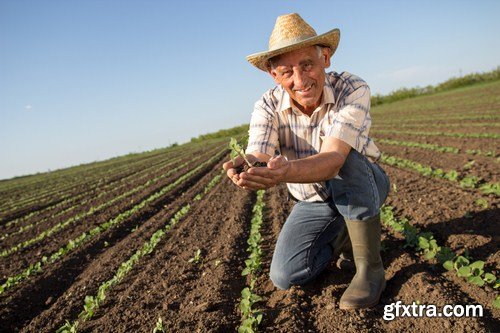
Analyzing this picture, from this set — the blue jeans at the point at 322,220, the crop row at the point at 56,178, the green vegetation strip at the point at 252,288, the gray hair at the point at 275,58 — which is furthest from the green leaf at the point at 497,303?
the crop row at the point at 56,178

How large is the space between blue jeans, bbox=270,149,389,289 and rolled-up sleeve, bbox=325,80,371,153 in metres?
0.12

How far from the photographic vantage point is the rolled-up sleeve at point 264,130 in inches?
115

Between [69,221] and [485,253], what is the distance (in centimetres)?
846

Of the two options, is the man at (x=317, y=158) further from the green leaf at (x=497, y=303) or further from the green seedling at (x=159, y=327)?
the green seedling at (x=159, y=327)

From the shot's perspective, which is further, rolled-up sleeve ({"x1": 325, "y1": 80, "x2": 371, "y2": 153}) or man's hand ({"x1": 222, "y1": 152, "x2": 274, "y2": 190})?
rolled-up sleeve ({"x1": 325, "y1": 80, "x2": 371, "y2": 153})

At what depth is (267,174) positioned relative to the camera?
7.02ft

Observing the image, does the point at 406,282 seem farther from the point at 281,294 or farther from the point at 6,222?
the point at 6,222

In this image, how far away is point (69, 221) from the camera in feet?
29.0

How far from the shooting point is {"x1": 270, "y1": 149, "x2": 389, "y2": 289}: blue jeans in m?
2.61

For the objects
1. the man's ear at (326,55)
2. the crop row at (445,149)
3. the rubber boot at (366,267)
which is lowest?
the crop row at (445,149)

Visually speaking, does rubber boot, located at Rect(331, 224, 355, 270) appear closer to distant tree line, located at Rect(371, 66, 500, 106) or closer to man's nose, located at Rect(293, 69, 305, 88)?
man's nose, located at Rect(293, 69, 305, 88)

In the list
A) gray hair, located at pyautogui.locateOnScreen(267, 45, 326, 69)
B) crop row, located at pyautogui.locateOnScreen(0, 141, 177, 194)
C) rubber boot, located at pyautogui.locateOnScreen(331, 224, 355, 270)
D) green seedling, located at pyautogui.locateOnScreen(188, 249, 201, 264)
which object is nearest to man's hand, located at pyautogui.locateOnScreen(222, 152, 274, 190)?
gray hair, located at pyautogui.locateOnScreen(267, 45, 326, 69)

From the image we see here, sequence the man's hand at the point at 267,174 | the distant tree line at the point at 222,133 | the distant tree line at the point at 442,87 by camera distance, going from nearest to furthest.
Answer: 1. the man's hand at the point at 267,174
2. the distant tree line at the point at 442,87
3. the distant tree line at the point at 222,133

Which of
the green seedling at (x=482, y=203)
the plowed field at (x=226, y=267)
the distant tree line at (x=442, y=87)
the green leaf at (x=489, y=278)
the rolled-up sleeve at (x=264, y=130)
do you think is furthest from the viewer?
the distant tree line at (x=442, y=87)
